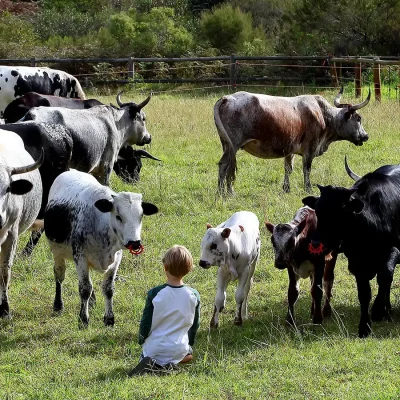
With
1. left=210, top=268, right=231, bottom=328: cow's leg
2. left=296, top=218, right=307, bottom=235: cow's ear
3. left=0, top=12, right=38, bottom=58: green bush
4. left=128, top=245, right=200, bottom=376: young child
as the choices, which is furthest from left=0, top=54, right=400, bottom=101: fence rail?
left=128, top=245, right=200, bottom=376: young child

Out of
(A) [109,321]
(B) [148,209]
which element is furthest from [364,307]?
(A) [109,321]

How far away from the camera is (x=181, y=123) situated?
17.6 m

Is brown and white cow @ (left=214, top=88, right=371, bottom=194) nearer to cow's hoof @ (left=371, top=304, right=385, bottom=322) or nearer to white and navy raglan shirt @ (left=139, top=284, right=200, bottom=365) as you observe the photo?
cow's hoof @ (left=371, top=304, right=385, bottom=322)

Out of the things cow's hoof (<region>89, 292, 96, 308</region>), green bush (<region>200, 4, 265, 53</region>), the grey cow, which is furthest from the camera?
green bush (<region>200, 4, 265, 53</region>)

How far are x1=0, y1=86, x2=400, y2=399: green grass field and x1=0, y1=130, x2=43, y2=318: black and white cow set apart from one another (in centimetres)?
38

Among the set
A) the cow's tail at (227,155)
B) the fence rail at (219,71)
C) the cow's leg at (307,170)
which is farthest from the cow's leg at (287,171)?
A: the fence rail at (219,71)

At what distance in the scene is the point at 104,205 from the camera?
6.96 metres

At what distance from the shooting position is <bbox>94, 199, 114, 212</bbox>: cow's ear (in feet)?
22.8

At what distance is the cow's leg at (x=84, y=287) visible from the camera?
23.7 ft

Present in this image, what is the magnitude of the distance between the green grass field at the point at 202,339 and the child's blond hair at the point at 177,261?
2.30 ft

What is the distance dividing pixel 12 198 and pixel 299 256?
261 cm

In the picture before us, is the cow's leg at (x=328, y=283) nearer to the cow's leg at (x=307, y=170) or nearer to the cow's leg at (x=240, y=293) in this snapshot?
the cow's leg at (x=240, y=293)

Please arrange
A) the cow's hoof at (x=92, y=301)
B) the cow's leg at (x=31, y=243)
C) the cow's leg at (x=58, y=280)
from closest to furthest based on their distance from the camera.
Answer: the cow's leg at (x=58, y=280) < the cow's hoof at (x=92, y=301) < the cow's leg at (x=31, y=243)

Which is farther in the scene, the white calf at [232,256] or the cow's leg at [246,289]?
the cow's leg at [246,289]
